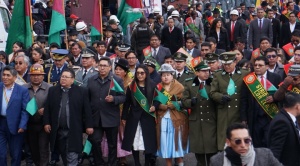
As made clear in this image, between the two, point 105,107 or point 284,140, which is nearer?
point 284,140

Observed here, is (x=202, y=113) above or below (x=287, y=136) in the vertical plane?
below

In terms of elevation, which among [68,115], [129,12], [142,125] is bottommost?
[142,125]

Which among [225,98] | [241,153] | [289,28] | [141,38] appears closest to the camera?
[241,153]

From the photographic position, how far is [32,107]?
11.4 m

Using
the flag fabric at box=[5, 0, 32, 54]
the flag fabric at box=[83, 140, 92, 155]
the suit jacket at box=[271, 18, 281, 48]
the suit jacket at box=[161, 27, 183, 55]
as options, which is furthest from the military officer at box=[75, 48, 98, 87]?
the suit jacket at box=[271, 18, 281, 48]

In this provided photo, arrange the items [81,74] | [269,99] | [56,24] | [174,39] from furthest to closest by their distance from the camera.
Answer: [174,39]
[56,24]
[81,74]
[269,99]

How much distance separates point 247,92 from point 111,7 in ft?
63.3

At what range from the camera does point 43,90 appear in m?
11.7

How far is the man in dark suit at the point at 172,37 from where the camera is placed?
1878cm

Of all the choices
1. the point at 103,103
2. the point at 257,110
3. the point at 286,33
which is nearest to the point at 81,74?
the point at 103,103

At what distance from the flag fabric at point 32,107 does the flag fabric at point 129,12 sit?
21.8 ft

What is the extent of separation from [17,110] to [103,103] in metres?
1.34

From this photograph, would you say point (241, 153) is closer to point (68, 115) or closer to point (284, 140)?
point (284, 140)

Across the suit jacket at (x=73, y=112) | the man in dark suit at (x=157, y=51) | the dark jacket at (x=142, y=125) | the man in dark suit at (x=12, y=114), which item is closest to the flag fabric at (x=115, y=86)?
the dark jacket at (x=142, y=125)
